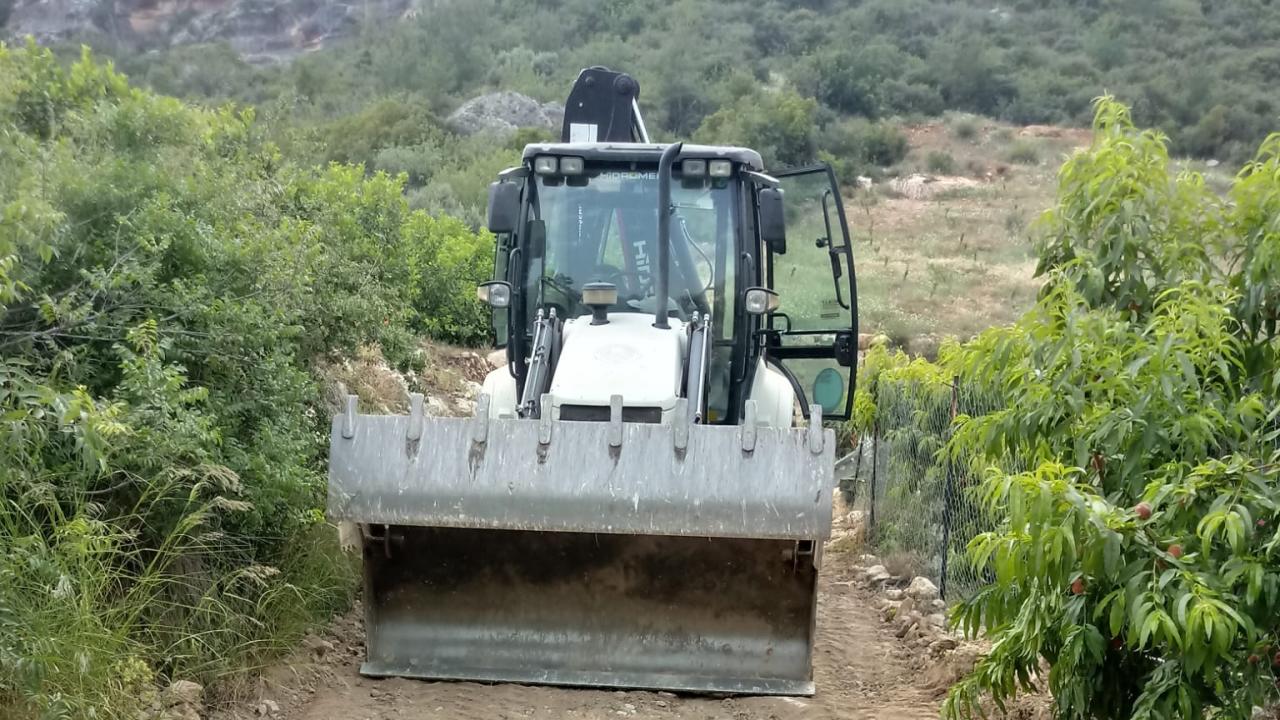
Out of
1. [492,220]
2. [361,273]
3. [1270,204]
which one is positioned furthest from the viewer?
[361,273]

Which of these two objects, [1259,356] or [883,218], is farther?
[883,218]

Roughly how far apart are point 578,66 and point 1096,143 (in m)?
41.0

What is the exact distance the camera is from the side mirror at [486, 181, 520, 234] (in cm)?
701

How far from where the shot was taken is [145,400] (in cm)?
558

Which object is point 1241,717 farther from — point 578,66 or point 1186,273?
point 578,66

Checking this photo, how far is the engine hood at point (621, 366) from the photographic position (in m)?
6.25

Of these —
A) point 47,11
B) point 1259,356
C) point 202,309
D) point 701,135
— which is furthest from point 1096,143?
point 47,11

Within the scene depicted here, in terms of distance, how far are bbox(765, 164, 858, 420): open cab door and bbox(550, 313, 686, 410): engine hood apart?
1024 millimetres

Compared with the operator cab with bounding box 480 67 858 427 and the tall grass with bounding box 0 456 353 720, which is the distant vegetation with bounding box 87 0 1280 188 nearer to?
the operator cab with bounding box 480 67 858 427

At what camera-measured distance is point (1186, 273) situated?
14.4ft

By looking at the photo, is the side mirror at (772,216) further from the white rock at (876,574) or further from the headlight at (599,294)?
the white rock at (876,574)

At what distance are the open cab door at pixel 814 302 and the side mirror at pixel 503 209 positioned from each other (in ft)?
4.85

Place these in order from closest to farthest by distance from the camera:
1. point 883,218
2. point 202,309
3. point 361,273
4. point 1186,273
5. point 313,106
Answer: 1. point 1186,273
2. point 202,309
3. point 361,273
4. point 883,218
5. point 313,106

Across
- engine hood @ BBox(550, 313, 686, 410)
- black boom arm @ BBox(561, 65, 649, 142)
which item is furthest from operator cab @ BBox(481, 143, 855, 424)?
black boom arm @ BBox(561, 65, 649, 142)
